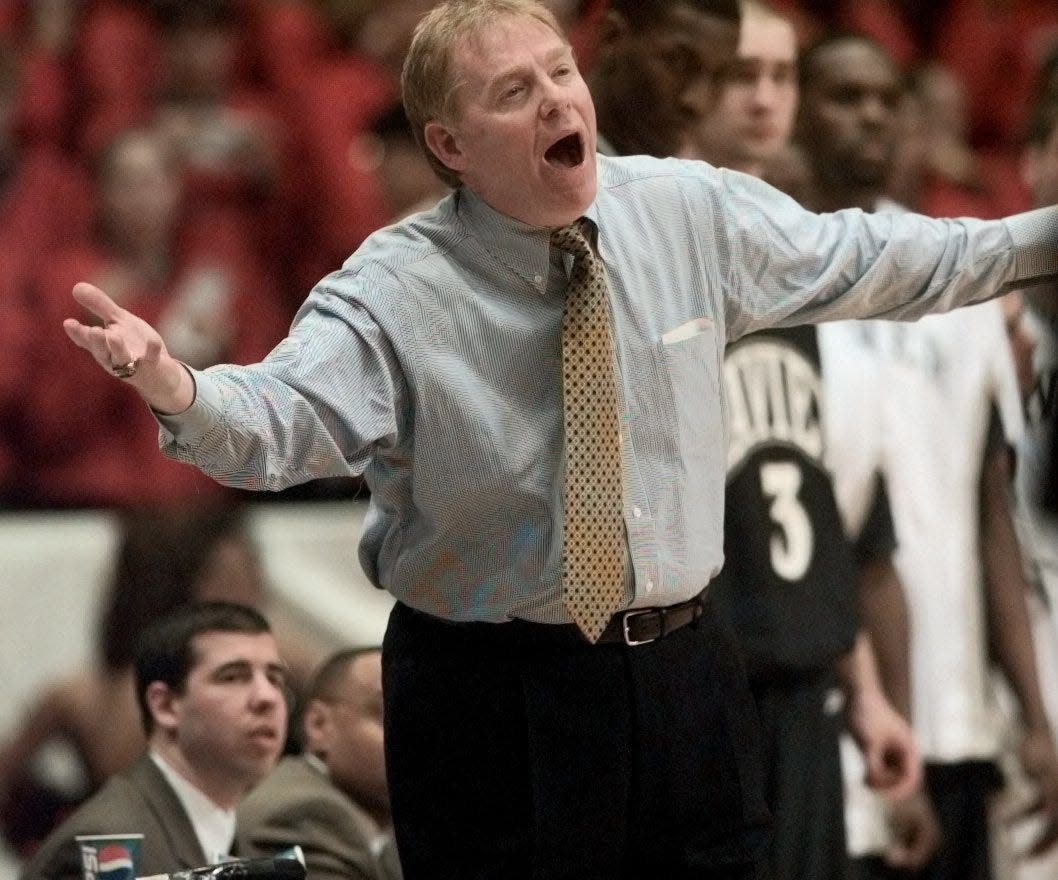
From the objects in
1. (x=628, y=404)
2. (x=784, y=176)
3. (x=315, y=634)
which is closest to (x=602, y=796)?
(x=628, y=404)

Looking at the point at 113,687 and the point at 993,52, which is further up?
the point at 993,52

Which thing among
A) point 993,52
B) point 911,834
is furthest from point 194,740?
point 993,52

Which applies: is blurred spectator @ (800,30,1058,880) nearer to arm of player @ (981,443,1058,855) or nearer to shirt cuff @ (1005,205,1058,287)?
arm of player @ (981,443,1058,855)

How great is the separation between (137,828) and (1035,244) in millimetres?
1315

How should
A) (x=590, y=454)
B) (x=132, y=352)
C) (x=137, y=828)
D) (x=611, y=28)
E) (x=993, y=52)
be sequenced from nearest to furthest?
(x=132, y=352) → (x=590, y=454) → (x=137, y=828) → (x=611, y=28) → (x=993, y=52)

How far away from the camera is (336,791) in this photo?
2.63 m

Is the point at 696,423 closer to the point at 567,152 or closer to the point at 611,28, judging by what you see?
the point at 567,152

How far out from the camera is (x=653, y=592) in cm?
188

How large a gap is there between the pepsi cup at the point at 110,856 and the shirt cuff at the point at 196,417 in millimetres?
742

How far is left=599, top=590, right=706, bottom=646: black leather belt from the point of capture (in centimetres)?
188

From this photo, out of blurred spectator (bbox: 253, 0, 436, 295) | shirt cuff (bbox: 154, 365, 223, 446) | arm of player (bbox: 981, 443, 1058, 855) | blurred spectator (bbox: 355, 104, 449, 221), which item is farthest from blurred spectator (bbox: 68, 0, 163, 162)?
shirt cuff (bbox: 154, 365, 223, 446)

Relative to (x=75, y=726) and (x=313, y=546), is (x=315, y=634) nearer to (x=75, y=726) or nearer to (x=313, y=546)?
(x=313, y=546)

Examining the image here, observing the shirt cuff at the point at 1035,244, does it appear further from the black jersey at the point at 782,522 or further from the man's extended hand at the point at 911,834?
the man's extended hand at the point at 911,834

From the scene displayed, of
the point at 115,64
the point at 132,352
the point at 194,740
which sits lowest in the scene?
the point at 194,740
